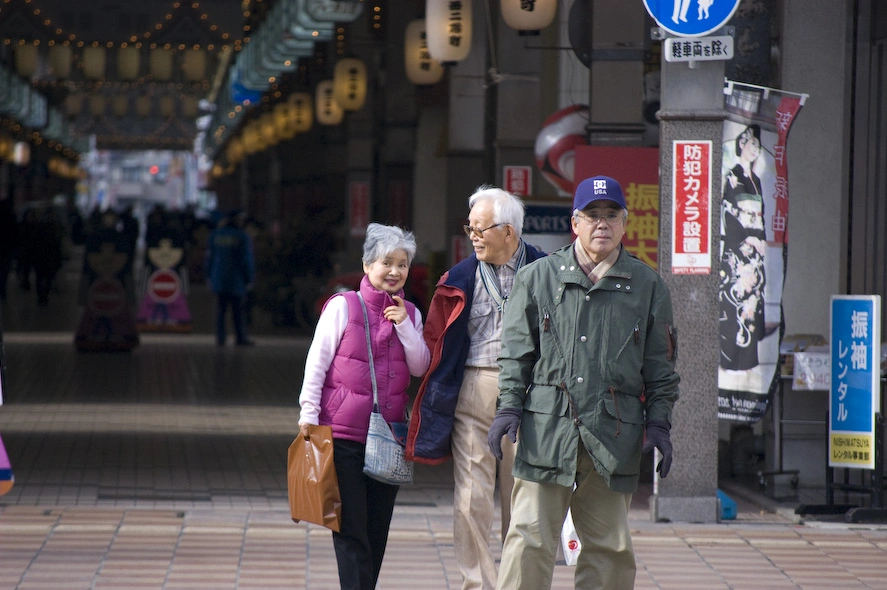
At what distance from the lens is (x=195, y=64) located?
2584 centimetres

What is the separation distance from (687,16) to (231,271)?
37.3 feet

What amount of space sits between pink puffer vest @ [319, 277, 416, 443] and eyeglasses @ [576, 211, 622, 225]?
964 millimetres

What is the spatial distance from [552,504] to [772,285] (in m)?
3.73

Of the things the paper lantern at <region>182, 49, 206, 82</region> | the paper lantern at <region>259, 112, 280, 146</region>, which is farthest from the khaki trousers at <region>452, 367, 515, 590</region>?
the paper lantern at <region>259, 112, 280, 146</region>

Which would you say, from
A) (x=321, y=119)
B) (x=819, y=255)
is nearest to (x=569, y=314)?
(x=819, y=255)

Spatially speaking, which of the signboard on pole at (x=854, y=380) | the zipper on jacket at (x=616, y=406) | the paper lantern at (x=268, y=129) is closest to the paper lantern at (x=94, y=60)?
the paper lantern at (x=268, y=129)

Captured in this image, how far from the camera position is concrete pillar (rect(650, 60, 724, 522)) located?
7691mm

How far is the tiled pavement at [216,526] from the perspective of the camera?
6457 millimetres

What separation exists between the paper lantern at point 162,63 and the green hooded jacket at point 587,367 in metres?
21.4

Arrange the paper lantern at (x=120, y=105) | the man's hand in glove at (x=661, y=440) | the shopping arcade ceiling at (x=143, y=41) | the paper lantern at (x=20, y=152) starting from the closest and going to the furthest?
1. the man's hand in glove at (x=661, y=440)
2. the shopping arcade ceiling at (x=143, y=41)
3. the paper lantern at (x=120, y=105)
4. the paper lantern at (x=20, y=152)

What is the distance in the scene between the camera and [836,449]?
319 inches

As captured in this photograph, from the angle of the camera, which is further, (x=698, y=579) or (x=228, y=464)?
(x=228, y=464)

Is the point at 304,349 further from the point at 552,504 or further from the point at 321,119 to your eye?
the point at 552,504

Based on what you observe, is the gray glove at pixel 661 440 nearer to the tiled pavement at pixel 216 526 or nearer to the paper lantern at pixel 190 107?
the tiled pavement at pixel 216 526
